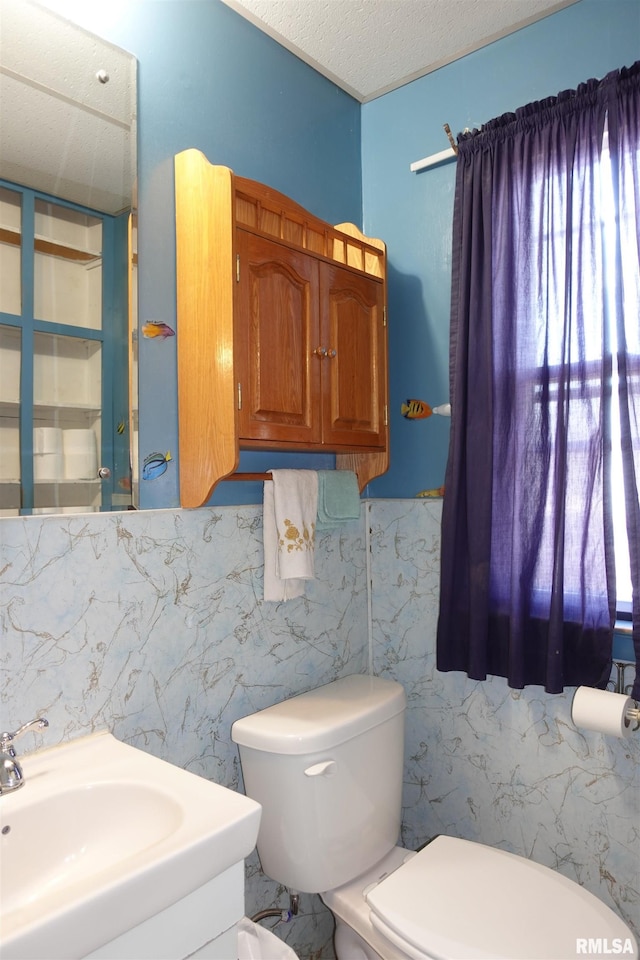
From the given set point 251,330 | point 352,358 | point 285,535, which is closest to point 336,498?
point 285,535

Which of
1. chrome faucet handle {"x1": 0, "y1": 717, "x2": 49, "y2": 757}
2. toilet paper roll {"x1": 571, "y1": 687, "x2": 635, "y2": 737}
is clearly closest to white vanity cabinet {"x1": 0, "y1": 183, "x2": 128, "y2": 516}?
chrome faucet handle {"x1": 0, "y1": 717, "x2": 49, "y2": 757}

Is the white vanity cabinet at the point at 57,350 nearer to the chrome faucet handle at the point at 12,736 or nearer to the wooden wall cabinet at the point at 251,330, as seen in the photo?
the wooden wall cabinet at the point at 251,330

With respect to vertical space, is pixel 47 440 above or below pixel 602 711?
above

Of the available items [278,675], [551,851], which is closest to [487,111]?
[278,675]

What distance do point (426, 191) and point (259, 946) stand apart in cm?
201

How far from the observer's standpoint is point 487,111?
5.95 feet

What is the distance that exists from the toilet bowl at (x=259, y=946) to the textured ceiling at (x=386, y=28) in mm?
2220

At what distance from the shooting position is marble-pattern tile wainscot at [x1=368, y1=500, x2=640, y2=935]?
157cm

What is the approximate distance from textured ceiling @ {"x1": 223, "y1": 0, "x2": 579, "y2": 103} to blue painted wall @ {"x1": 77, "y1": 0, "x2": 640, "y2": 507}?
35 millimetres

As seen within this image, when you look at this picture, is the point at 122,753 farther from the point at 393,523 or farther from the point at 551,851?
the point at 551,851

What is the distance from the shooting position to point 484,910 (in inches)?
51.1

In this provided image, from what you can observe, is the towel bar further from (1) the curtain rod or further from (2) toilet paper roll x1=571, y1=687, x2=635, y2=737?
(1) the curtain rod

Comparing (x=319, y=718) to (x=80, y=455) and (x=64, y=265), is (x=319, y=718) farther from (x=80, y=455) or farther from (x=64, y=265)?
(x=64, y=265)

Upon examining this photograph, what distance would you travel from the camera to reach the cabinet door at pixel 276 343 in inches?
56.6
